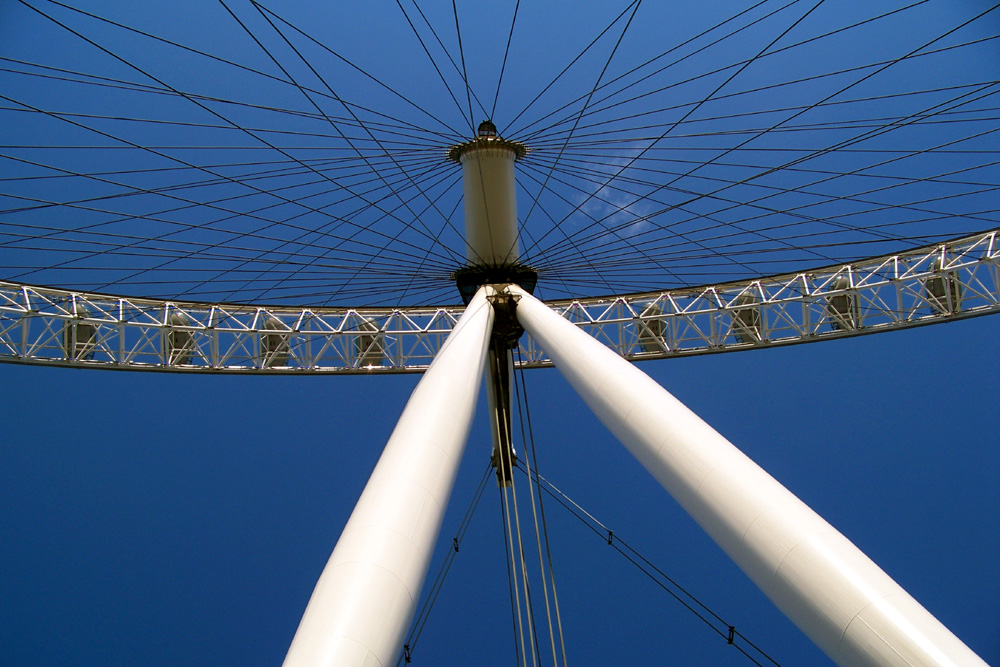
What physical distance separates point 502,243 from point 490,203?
0.94m

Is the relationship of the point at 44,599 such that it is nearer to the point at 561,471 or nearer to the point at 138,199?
the point at 138,199

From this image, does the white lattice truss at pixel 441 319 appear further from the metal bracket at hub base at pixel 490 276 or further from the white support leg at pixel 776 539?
the white support leg at pixel 776 539

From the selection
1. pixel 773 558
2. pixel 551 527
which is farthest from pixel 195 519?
pixel 773 558

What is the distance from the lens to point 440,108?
34.4 metres

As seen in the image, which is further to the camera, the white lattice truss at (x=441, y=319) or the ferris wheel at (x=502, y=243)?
the white lattice truss at (x=441, y=319)

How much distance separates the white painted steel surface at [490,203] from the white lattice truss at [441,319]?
6.89 metres

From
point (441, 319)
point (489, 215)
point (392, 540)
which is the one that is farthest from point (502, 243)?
point (392, 540)

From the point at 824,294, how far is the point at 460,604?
21326 millimetres

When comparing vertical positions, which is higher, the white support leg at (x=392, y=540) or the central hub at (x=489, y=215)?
the central hub at (x=489, y=215)

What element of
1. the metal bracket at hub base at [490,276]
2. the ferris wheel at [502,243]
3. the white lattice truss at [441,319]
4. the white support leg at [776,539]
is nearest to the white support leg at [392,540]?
the ferris wheel at [502,243]

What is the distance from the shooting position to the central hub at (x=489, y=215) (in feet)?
58.7

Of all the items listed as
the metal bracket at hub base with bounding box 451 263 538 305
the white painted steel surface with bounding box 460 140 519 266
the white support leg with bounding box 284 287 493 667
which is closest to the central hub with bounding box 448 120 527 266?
the white painted steel surface with bounding box 460 140 519 266

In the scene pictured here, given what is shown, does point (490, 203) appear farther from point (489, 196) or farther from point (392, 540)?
point (392, 540)

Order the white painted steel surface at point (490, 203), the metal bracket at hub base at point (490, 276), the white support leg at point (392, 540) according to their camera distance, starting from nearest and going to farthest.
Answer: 1. the white support leg at point (392, 540)
2. the metal bracket at hub base at point (490, 276)
3. the white painted steel surface at point (490, 203)
